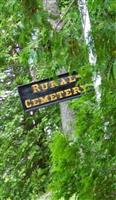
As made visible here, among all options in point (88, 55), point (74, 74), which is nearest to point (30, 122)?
point (74, 74)

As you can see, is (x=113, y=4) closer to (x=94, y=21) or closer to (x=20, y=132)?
(x=94, y=21)

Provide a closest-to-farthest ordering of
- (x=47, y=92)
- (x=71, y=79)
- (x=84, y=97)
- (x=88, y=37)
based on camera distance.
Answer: (x=88, y=37), (x=84, y=97), (x=71, y=79), (x=47, y=92)

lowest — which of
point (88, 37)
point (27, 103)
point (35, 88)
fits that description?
point (27, 103)

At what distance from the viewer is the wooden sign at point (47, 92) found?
12.4ft

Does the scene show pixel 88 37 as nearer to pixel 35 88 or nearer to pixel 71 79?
pixel 71 79

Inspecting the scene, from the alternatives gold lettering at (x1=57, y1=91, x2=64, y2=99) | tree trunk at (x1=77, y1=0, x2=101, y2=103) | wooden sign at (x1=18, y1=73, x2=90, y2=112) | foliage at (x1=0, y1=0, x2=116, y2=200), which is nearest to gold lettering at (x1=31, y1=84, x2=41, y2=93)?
wooden sign at (x1=18, y1=73, x2=90, y2=112)

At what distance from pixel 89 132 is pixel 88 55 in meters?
0.46

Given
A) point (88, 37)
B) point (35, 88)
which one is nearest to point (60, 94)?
point (35, 88)

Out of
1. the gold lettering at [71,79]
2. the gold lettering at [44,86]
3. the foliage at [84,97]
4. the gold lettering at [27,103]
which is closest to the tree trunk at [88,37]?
the foliage at [84,97]

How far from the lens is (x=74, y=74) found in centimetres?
352

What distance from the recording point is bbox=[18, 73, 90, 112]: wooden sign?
3.79m

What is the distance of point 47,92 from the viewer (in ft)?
12.7

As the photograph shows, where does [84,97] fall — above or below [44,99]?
above

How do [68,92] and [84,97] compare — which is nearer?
[84,97]
